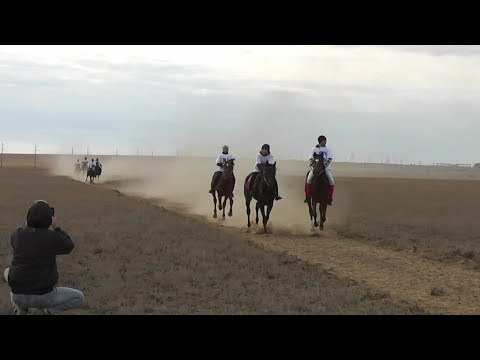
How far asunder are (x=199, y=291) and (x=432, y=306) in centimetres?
416

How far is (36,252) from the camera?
7883mm

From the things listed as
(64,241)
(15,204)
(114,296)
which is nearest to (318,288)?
(114,296)

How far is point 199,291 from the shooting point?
1086 cm

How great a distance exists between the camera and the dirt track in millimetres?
10078

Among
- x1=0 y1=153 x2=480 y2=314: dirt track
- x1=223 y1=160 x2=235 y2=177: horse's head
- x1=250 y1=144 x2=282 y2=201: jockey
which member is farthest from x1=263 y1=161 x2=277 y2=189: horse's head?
x1=223 y1=160 x2=235 y2=177: horse's head

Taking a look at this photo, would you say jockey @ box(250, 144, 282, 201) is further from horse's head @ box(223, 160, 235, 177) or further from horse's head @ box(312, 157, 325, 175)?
horse's head @ box(223, 160, 235, 177)

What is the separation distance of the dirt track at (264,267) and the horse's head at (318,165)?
7.35ft

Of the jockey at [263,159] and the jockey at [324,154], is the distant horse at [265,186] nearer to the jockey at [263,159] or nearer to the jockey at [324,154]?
the jockey at [263,159]

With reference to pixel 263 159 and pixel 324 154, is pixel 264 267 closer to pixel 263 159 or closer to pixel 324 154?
pixel 324 154

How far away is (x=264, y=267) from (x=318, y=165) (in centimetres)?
628

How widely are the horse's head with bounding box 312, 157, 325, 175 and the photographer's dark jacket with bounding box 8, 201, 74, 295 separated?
38.6 feet
